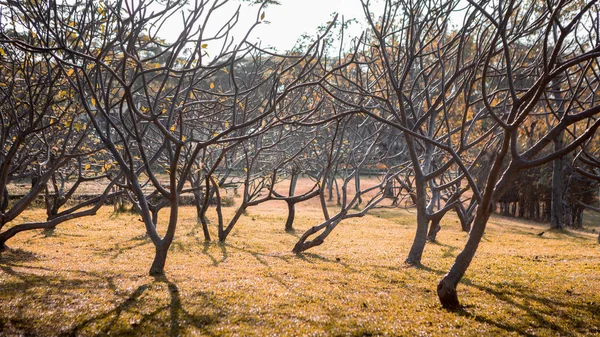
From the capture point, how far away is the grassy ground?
5988mm

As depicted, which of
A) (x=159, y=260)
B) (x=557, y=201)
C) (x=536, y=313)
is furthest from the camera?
(x=557, y=201)

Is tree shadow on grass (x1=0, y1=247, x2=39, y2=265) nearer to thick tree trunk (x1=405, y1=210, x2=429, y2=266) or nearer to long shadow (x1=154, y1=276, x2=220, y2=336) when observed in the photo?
long shadow (x1=154, y1=276, x2=220, y2=336)

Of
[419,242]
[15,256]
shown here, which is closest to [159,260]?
[15,256]

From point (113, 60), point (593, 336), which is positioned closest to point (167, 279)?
point (113, 60)

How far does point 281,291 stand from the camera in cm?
755

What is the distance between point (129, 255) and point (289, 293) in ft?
16.7

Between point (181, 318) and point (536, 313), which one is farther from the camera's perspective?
point (536, 313)

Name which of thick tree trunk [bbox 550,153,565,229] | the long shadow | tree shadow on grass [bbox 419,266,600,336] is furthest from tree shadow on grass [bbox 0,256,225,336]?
thick tree trunk [bbox 550,153,565,229]

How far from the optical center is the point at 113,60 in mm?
10523

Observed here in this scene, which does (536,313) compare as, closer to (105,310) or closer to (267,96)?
(105,310)

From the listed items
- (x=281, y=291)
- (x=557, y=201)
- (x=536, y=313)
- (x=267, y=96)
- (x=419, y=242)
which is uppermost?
(x=267, y=96)

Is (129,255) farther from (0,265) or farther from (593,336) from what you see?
(593,336)

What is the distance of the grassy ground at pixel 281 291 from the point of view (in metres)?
5.99

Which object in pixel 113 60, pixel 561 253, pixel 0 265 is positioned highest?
pixel 113 60
